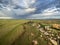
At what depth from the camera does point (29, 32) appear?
2658mm

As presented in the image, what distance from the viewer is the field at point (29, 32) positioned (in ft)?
8.50

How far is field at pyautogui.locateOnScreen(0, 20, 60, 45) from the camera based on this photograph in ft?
8.50

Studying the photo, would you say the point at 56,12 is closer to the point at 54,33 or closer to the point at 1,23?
the point at 54,33

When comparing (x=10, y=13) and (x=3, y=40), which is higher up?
(x=10, y=13)

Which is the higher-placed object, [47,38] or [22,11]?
[22,11]

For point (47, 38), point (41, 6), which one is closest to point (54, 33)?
point (47, 38)

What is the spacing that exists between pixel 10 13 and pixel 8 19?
13 cm

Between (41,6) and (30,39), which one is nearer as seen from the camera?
(30,39)

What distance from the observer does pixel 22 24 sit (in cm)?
269

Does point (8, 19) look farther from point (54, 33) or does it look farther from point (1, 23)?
point (54, 33)

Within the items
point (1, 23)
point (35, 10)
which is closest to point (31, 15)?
point (35, 10)

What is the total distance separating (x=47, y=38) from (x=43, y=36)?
0.08 metres

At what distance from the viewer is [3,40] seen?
102 inches

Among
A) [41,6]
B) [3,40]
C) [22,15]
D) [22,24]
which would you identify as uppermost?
[41,6]
